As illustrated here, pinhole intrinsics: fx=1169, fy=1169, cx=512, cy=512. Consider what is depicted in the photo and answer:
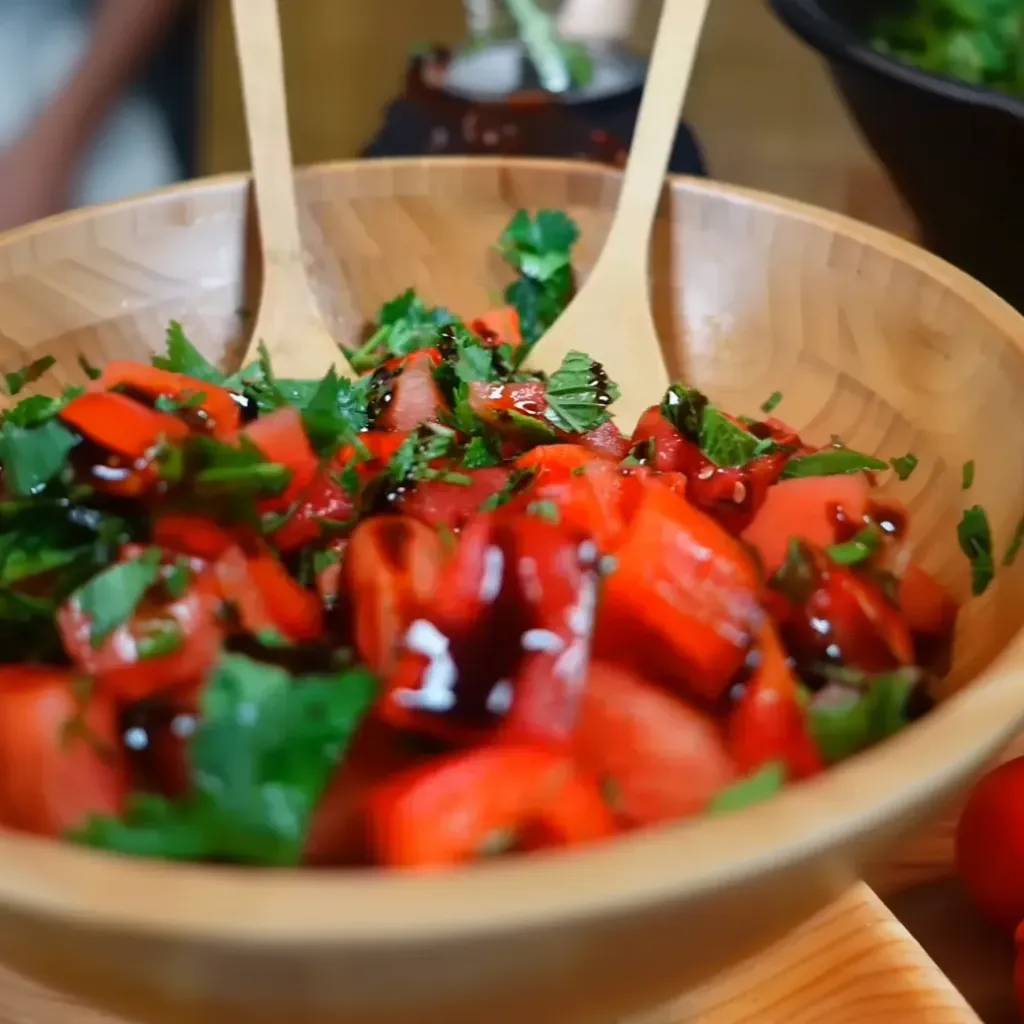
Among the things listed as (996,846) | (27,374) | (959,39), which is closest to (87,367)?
(27,374)

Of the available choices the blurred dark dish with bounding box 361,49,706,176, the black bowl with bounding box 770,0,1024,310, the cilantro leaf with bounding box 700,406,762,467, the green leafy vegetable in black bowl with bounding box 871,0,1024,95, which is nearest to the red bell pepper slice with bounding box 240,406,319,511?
the cilantro leaf with bounding box 700,406,762,467

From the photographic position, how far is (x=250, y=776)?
0.35m

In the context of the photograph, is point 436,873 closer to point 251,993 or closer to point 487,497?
point 251,993

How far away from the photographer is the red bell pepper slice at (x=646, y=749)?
0.41 m

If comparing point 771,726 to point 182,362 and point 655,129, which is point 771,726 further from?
point 655,129

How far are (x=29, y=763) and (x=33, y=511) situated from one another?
148 millimetres

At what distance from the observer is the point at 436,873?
30cm

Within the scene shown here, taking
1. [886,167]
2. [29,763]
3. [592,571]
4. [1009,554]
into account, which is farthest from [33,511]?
[886,167]

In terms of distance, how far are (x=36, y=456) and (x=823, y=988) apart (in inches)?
17.2

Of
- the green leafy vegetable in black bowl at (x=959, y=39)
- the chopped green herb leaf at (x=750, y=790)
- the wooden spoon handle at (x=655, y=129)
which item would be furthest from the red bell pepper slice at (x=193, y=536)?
the green leafy vegetable in black bowl at (x=959, y=39)

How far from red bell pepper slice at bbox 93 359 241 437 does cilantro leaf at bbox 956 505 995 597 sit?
0.35m

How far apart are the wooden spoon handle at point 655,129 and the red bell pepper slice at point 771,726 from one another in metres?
0.45

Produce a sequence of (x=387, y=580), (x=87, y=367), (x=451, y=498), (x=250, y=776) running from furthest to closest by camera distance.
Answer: (x=87, y=367) → (x=451, y=498) → (x=387, y=580) → (x=250, y=776)

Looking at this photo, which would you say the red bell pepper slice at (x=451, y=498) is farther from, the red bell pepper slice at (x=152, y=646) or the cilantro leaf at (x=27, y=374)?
the cilantro leaf at (x=27, y=374)
